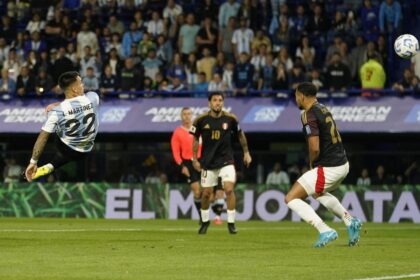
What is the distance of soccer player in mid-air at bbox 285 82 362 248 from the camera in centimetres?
1603

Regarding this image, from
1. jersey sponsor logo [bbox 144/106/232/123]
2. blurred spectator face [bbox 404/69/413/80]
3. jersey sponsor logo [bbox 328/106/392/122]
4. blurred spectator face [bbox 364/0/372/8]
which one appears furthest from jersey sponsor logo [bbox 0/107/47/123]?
blurred spectator face [bbox 404/69/413/80]

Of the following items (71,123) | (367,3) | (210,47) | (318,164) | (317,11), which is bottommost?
(210,47)

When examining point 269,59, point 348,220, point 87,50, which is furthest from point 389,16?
point 348,220

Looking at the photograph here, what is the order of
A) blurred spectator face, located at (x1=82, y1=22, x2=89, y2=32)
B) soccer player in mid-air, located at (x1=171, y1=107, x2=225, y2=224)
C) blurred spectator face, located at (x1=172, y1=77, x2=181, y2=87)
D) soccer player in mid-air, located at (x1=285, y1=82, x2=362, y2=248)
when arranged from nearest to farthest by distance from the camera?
soccer player in mid-air, located at (x1=285, y1=82, x2=362, y2=248), soccer player in mid-air, located at (x1=171, y1=107, x2=225, y2=224), blurred spectator face, located at (x1=172, y1=77, x2=181, y2=87), blurred spectator face, located at (x1=82, y1=22, x2=89, y2=32)

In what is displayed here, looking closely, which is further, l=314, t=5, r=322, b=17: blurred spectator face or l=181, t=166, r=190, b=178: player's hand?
l=314, t=5, r=322, b=17: blurred spectator face

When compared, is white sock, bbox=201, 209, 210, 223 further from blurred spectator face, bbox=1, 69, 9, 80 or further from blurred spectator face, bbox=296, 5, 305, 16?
blurred spectator face, bbox=1, 69, 9, 80

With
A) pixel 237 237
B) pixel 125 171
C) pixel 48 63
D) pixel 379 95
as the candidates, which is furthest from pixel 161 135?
pixel 237 237

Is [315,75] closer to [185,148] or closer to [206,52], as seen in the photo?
[206,52]

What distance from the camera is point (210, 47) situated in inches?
1270

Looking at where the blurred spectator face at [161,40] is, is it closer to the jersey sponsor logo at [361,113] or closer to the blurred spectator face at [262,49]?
the blurred spectator face at [262,49]

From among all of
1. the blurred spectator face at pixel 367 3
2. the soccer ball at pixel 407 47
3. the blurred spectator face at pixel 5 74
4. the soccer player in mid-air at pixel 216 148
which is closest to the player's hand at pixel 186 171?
the soccer player in mid-air at pixel 216 148

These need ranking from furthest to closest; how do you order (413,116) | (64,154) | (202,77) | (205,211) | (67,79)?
(202,77)
(413,116)
(205,211)
(64,154)
(67,79)

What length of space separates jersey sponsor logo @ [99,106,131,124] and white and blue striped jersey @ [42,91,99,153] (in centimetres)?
1362

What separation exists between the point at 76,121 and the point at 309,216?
13.0 feet
